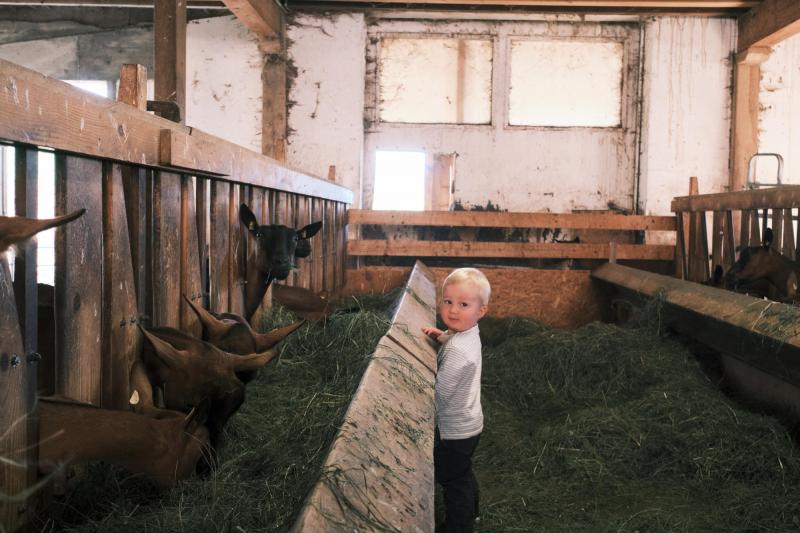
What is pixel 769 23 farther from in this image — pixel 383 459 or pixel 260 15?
pixel 383 459

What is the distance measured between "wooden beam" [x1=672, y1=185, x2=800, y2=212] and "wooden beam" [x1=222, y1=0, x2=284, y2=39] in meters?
5.47

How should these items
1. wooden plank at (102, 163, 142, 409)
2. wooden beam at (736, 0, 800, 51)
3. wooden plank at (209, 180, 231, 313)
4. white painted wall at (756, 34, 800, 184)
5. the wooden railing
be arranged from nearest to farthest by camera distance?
wooden plank at (102, 163, 142, 409) < wooden plank at (209, 180, 231, 313) < the wooden railing < wooden beam at (736, 0, 800, 51) < white painted wall at (756, 34, 800, 184)

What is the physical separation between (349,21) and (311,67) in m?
0.85

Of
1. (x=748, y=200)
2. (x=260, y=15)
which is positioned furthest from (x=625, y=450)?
(x=260, y=15)

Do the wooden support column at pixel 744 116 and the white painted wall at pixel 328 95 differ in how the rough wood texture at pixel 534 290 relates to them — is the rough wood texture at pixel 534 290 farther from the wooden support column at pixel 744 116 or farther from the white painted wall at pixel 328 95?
the wooden support column at pixel 744 116

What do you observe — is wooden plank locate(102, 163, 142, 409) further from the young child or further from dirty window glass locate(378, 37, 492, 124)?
dirty window glass locate(378, 37, 492, 124)

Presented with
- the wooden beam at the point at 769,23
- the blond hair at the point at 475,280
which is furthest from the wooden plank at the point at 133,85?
the wooden beam at the point at 769,23

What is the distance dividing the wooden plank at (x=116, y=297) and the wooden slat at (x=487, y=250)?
626cm

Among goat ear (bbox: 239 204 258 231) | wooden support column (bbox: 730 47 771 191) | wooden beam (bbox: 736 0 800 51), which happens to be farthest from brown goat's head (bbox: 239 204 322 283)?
wooden support column (bbox: 730 47 771 191)

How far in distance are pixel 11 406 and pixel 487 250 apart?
7364 millimetres

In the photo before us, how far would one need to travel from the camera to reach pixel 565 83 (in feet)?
34.2

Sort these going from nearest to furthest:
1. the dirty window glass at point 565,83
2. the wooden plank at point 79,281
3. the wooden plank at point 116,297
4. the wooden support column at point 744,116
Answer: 1. the wooden plank at point 79,281
2. the wooden plank at point 116,297
3. the wooden support column at point 744,116
4. the dirty window glass at point 565,83

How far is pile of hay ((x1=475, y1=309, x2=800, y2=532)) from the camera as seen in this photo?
A: 10.9 ft

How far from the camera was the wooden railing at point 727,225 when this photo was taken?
5867 millimetres
